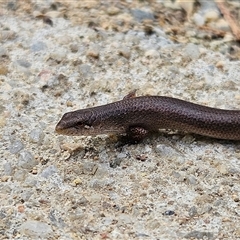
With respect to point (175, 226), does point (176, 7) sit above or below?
above

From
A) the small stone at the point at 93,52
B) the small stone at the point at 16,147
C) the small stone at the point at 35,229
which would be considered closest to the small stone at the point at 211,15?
the small stone at the point at 93,52

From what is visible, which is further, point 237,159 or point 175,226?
point 237,159

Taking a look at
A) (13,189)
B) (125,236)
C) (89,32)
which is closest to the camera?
(125,236)

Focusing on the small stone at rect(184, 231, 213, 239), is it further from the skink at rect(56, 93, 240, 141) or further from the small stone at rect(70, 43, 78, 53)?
the small stone at rect(70, 43, 78, 53)

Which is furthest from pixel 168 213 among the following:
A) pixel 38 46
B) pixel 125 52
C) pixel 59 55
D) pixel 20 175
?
pixel 38 46

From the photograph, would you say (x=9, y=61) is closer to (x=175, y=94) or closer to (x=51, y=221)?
(x=175, y=94)

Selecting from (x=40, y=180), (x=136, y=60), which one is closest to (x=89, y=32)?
(x=136, y=60)

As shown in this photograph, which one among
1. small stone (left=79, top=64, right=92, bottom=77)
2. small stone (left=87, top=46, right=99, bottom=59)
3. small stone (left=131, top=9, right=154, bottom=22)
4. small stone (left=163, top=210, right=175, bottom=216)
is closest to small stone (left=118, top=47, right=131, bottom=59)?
small stone (left=87, top=46, right=99, bottom=59)
